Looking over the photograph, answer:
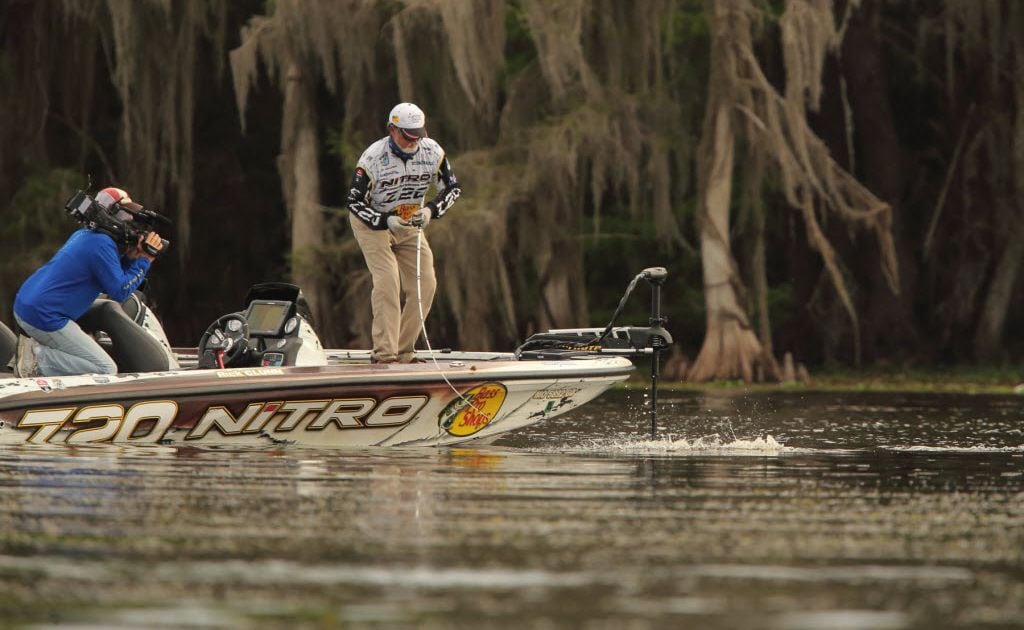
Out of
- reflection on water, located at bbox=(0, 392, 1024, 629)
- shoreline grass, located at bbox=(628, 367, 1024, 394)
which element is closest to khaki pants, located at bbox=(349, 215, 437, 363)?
reflection on water, located at bbox=(0, 392, 1024, 629)

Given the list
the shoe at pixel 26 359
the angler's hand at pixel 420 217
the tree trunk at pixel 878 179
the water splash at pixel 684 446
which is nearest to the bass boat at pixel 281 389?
the shoe at pixel 26 359

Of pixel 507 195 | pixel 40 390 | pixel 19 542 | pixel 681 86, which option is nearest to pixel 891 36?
pixel 681 86

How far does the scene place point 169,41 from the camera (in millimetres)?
26906

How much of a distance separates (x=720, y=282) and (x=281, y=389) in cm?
1468

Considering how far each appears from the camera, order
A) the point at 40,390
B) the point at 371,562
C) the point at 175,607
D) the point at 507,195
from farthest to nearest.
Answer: the point at 507,195, the point at 40,390, the point at 371,562, the point at 175,607

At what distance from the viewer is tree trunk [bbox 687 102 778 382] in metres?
24.9

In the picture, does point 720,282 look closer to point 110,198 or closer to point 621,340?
point 621,340

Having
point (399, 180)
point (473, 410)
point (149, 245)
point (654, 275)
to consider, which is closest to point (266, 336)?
point (149, 245)

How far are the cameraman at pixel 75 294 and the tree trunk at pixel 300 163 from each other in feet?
48.6

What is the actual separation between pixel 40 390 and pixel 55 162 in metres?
17.9

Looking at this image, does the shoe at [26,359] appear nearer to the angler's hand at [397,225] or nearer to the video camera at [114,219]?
the video camera at [114,219]

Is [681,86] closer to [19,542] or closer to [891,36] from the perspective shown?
[891,36]

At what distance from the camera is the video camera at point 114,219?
11.7 metres

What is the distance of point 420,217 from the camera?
41.5 ft
